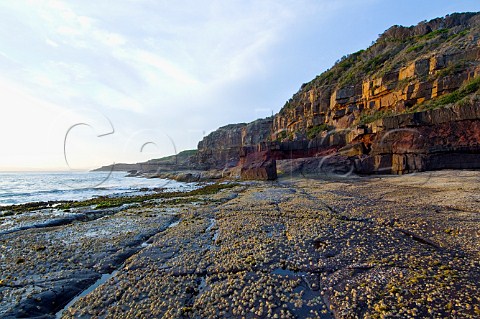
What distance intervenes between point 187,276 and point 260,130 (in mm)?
112623

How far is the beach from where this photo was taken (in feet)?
15.5

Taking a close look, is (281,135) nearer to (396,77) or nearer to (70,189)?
(396,77)

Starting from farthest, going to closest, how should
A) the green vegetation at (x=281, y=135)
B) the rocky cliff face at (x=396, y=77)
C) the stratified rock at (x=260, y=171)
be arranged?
the green vegetation at (x=281, y=135) < the rocky cliff face at (x=396, y=77) < the stratified rock at (x=260, y=171)

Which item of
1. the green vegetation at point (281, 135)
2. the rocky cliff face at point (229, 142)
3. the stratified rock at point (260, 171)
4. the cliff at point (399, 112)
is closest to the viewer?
the cliff at point (399, 112)

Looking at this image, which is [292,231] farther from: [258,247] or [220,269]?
[220,269]

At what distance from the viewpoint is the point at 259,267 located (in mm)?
6344

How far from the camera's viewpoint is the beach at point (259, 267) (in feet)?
15.5

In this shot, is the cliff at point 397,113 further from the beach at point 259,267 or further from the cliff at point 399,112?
the beach at point 259,267

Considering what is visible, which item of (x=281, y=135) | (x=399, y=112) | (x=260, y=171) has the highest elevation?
(x=281, y=135)

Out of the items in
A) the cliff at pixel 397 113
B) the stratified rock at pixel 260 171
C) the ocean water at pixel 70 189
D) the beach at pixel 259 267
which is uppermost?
the cliff at pixel 397 113

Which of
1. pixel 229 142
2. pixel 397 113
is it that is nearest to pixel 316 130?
pixel 397 113

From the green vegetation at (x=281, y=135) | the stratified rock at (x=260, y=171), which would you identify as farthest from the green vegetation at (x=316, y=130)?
the stratified rock at (x=260, y=171)

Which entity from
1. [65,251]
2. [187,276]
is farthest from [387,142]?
[65,251]

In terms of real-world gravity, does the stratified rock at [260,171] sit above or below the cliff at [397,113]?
below
